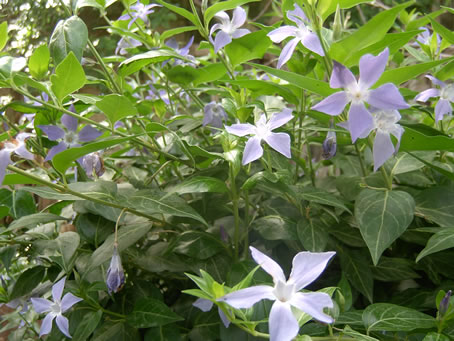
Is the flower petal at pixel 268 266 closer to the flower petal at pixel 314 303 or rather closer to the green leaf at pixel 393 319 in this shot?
the flower petal at pixel 314 303

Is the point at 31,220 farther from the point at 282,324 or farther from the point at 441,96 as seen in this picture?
the point at 441,96

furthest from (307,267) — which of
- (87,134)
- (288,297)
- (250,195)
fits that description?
(87,134)

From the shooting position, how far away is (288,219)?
26.8 inches

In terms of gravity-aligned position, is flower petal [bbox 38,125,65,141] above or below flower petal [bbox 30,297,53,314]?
above

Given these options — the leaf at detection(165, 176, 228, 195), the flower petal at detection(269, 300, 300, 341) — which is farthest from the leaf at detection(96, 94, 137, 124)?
the flower petal at detection(269, 300, 300, 341)

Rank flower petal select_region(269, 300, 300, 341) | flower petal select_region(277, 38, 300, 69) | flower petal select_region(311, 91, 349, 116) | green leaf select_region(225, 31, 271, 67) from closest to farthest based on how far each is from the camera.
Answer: flower petal select_region(269, 300, 300, 341), flower petal select_region(311, 91, 349, 116), flower petal select_region(277, 38, 300, 69), green leaf select_region(225, 31, 271, 67)

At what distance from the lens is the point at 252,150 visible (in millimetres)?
557

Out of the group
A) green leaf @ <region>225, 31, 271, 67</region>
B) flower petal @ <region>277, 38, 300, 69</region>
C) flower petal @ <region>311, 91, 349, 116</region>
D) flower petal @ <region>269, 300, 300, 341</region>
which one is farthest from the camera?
green leaf @ <region>225, 31, 271, 67</region>

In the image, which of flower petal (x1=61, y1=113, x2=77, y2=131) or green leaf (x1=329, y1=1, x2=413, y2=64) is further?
flower petal (x1=61, y1=113, x2=77, y2=131)

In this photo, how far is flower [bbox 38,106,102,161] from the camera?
711 millimetres

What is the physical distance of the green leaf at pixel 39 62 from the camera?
66cm

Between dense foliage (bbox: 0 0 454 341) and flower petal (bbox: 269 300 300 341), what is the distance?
2 centimetres

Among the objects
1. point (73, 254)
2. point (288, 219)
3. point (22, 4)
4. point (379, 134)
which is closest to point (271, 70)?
point (379, 134)

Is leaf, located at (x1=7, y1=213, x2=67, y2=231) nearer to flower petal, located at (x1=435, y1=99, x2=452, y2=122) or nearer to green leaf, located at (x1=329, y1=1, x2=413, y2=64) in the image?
green leaf, located at (x1=329, y1=1, x2=413, y2=64)
